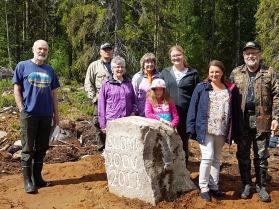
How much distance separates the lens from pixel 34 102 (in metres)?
6.44

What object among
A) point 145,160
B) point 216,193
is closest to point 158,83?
point 145,160

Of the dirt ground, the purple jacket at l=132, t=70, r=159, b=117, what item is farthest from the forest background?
the purple jacket at l=132, t=70, r=159, b=117

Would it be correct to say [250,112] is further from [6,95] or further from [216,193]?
[6,95]

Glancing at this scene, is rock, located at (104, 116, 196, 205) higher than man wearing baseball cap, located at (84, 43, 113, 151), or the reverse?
man wearing baseball cap, located at (84, 43, 113, 151)

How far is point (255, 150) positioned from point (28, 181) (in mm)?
3335

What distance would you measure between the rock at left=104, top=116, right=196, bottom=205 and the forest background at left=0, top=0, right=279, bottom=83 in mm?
8009

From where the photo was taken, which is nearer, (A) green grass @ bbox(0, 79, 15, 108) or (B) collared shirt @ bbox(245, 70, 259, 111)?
(B) collared shirt @ bbox(245, 70, 259, 111)

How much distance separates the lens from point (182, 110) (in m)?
6.55

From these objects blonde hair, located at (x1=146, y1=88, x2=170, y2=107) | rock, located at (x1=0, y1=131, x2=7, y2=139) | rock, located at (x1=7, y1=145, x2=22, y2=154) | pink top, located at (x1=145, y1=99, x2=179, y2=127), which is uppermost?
blonde hair, located at (x1=146, y1=88, x2=170, y2=107)

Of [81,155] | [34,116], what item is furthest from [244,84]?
[81,155]

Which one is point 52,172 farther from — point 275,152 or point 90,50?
point 90,50

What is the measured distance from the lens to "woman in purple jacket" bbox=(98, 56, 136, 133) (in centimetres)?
663

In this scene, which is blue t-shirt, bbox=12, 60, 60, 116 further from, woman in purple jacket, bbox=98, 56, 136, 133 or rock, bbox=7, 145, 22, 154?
rock, bbox=7, 145, 22, 154

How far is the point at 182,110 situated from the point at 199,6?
31369 millimetres
